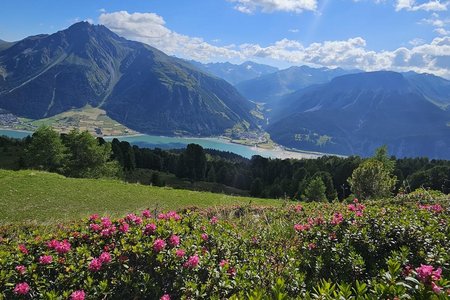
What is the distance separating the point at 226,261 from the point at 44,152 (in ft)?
181

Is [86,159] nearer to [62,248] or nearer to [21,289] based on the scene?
[62,248]

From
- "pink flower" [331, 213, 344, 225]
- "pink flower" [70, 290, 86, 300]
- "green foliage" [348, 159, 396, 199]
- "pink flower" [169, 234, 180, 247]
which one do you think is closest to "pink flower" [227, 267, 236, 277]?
"pink flower" [169, 234, 180, 247]

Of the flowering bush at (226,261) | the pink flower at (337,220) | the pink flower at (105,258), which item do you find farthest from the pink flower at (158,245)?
the pink flower at (337,220)

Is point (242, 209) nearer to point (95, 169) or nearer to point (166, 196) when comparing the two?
point (166, 196)

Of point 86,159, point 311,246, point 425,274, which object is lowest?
point 86,159

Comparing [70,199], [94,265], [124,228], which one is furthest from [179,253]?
[70,199]

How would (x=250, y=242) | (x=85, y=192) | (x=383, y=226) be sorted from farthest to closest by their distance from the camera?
(x=85, y=192) → (x=383, y=226) → (x=250, y=242)

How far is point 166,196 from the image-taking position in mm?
23875

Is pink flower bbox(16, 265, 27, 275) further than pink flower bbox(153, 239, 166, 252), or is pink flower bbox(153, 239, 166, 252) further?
pink flower bbox(153, 239, 166, 252)

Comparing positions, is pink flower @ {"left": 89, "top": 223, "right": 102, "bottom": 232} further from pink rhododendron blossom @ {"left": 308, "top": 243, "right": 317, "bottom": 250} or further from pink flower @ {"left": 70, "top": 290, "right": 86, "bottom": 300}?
pink rhododendron blossom @ {"left": 308, "top": 243, "right": 317, "bottom": 250}

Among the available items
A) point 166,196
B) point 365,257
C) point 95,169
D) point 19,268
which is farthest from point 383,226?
point 95,169

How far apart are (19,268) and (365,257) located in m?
6.29

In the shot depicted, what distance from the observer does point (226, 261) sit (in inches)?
223

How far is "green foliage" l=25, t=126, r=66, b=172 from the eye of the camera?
2098 inches
